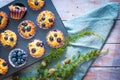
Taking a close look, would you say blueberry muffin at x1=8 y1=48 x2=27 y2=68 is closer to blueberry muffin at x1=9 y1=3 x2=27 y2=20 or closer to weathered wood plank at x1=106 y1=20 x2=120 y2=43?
blueberry muffin at x1=9 y1=3 x2=27 y2=20

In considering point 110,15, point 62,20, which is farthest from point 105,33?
point 62,20

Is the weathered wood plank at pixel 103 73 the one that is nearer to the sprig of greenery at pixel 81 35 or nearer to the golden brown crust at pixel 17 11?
the sprig of greenery at pixel 81 35

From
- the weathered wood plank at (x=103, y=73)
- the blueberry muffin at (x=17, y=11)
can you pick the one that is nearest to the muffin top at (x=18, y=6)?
the blueberry muffin at (x=17, y=11)

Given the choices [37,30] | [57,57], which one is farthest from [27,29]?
[57,57]

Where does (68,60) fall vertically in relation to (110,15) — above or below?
below

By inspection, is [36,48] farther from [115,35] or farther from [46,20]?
[115,35]

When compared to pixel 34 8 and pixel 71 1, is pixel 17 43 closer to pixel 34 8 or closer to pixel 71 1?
pixel 34 8
